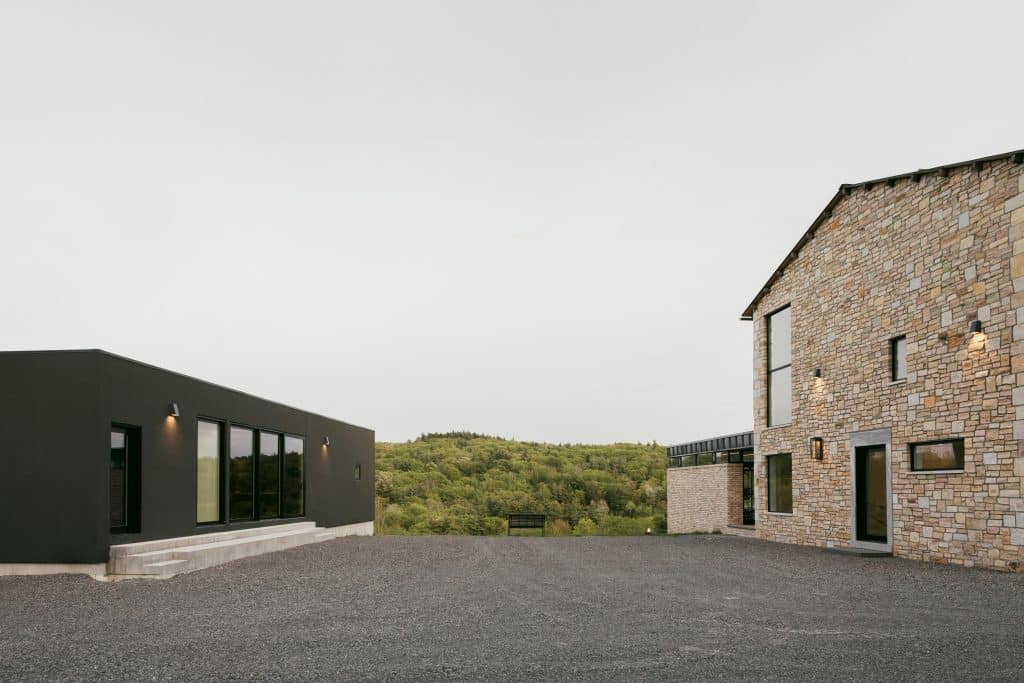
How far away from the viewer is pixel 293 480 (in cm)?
1797

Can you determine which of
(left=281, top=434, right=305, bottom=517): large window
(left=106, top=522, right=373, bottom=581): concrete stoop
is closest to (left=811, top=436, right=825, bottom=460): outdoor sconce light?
(left=106, top=522, right=373, bottom=581): concrete stoop

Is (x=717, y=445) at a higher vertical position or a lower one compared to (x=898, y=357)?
lower

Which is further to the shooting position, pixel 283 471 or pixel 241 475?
pixel 283 471

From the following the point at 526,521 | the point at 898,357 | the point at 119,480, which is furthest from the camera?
the point at 526,521

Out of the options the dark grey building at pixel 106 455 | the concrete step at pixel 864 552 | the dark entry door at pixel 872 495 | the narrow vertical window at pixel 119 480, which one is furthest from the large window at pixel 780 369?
the narrow vertical window at pixel 119 480

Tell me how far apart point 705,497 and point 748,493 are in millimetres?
1880

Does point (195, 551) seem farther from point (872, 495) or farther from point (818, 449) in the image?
point (818, 449)

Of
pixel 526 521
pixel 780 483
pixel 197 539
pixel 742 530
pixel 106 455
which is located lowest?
pixel 526 521

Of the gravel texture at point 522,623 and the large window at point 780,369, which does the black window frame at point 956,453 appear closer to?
the gravel texture at point 522,623

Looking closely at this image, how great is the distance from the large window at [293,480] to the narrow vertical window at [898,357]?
1186 centimetres

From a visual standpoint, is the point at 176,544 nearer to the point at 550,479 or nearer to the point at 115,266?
the point at 115,266

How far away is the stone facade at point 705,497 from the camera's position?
69.2 feet

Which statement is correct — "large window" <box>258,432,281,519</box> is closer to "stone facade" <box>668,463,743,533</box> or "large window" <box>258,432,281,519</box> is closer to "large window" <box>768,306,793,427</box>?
"large window" <box>768,306,793,427</box>

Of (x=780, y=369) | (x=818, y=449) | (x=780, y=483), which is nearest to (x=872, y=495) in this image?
(x=818, y=449)
